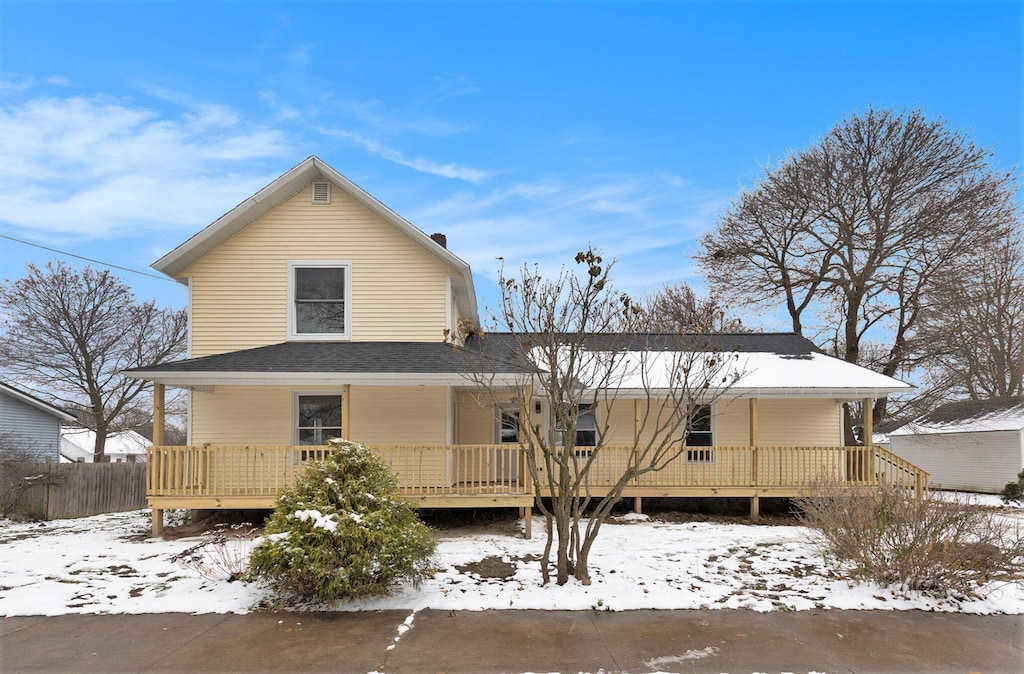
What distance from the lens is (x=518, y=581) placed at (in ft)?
25.7

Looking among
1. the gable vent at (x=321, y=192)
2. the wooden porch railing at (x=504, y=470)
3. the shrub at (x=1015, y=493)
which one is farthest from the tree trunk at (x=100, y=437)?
the shrub at (x=1015, y=493)

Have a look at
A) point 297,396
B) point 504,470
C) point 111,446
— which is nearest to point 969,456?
point 504,470

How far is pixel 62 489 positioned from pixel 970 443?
27180 millimetres

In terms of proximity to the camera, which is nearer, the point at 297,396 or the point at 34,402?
the point at 297,396

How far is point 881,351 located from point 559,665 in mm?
31261

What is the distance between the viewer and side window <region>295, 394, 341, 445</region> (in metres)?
13.0

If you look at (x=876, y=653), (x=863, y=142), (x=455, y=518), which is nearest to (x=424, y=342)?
(x=455, y=518)

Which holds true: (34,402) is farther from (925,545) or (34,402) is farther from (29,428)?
(925,545)

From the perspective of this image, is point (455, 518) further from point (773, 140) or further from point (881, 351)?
point (881, 351)

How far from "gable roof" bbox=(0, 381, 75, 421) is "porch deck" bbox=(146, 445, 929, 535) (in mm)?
14098

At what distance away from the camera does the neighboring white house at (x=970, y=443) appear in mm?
21766

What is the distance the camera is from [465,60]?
11.8 metres

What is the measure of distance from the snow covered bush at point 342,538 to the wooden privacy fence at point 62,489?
10.1 metres

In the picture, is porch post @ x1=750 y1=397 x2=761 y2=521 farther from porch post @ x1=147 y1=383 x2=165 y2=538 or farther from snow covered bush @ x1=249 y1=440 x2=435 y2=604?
porch post @ x1=147 y1=383 x2=165 y2=538
